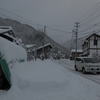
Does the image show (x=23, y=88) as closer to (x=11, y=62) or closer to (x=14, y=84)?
(x=14, y=84)

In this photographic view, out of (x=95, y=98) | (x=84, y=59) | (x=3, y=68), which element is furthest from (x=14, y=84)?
(x=84, y=59)

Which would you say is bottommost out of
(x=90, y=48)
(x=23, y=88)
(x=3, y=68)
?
(x=23, y=88)

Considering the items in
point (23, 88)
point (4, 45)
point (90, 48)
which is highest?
point (90, 48)

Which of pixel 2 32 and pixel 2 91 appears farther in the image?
pixel 2 32

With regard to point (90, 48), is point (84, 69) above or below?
below

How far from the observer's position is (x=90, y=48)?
1453 inches

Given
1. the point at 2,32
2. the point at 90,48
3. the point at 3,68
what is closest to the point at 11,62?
the point at 3,68

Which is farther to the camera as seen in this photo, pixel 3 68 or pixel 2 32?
pixel 2 32

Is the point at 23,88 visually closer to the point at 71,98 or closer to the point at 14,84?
the point at 14,84

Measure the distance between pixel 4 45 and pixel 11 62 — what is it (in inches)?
32.6

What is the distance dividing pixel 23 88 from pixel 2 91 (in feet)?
2.55

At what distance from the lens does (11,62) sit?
581cm

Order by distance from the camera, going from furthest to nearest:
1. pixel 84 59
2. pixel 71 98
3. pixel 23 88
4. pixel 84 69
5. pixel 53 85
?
pixel 84 59
pixel 84 69
pixel 53 85
pixel 23 88
pixel 71 98

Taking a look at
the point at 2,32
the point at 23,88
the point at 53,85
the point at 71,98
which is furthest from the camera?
the point at 2,32
